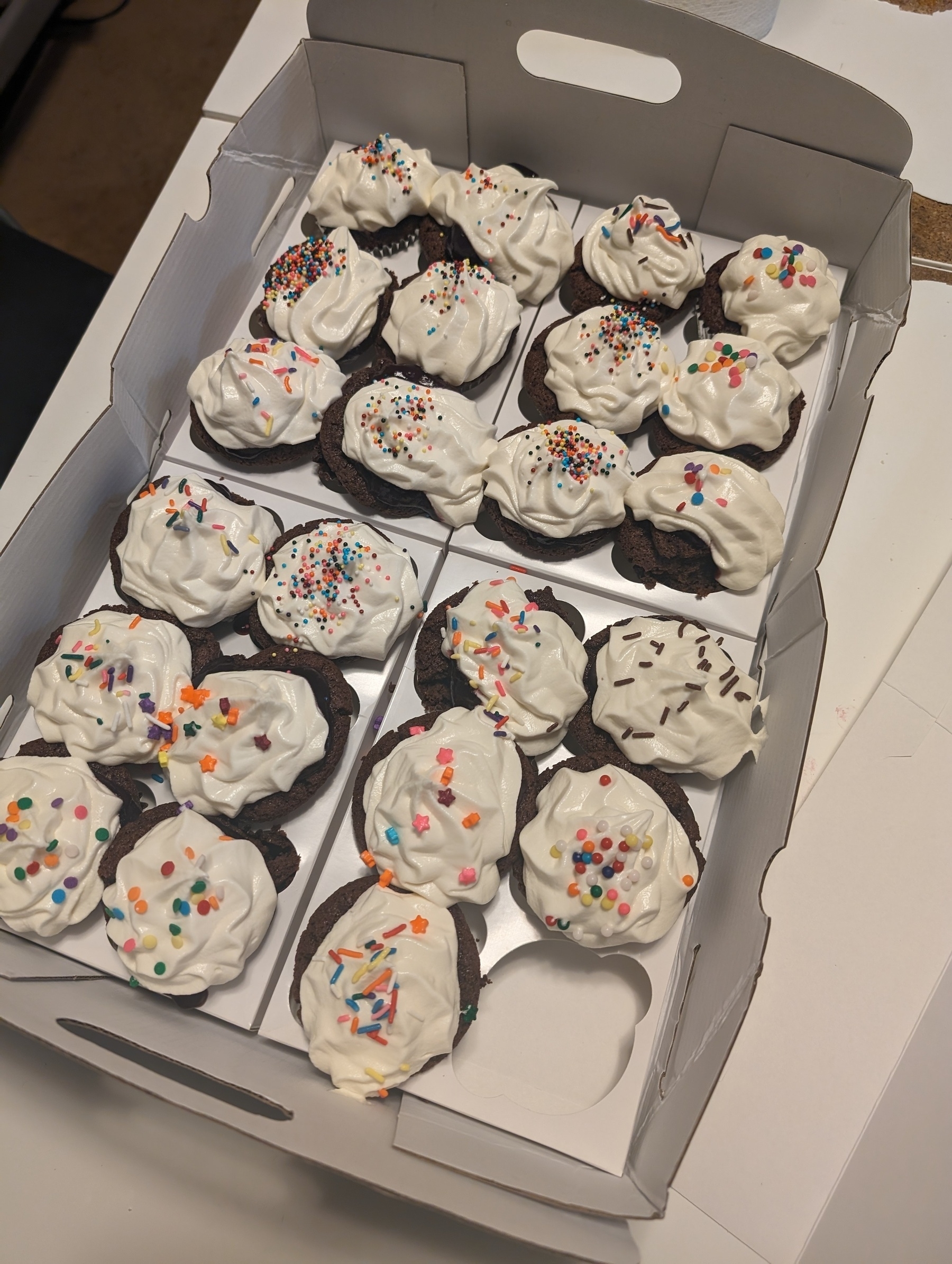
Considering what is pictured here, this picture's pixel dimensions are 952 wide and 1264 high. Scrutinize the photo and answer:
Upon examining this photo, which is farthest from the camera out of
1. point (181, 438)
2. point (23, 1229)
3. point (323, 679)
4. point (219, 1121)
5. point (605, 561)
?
point (181, 438)

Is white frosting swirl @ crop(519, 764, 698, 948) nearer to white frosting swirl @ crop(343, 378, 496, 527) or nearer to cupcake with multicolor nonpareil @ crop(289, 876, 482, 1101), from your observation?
cupcake with multicolor nonpareil @ crop(289, 876, 482, 1101)

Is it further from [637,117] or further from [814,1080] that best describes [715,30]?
[814,1080]

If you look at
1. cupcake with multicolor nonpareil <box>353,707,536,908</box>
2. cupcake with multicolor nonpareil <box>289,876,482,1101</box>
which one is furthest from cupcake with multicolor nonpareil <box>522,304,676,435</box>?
cupcake with multicolor nonpareil <box>289,876,482,1101</box>

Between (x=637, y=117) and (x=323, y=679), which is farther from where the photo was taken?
(x=637, y=117)

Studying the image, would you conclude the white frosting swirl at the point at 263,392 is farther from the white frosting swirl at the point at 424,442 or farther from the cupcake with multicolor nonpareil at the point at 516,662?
the cupcake with multicolor nonpareil at the point at 516,662

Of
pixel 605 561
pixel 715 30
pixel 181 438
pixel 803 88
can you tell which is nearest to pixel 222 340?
pixel 181 438

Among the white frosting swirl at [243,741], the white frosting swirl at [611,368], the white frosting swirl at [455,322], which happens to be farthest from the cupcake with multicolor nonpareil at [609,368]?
the white frosting swirl at [243,741]
